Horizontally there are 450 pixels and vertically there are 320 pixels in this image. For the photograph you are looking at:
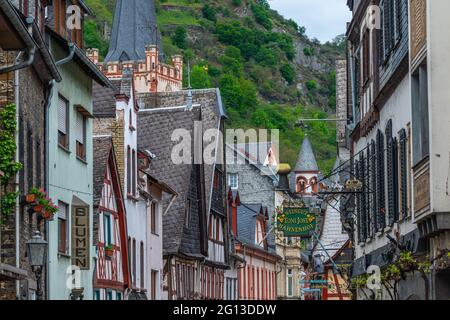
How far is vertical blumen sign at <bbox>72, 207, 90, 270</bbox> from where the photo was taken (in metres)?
30.9

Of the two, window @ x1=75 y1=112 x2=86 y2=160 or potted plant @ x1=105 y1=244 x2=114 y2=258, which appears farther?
potted plant @ x1=105 y1=244 x2=114 y2=258

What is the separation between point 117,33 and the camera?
150 m

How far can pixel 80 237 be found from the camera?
101 ft

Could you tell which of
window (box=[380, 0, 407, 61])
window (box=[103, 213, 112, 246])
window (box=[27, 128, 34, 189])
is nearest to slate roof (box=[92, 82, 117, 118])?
window (box=[103, 213, 112, 246])

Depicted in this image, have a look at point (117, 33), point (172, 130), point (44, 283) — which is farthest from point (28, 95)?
Answer: point (117, 33)

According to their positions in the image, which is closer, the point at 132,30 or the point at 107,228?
the point at 107,228

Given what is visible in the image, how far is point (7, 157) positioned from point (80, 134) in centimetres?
946

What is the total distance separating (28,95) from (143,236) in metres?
17.6

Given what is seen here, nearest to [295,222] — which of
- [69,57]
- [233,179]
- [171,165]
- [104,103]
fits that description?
[104,103]

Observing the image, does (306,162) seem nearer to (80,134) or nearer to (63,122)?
(80,134)

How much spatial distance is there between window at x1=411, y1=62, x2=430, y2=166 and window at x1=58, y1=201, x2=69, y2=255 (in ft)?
29.6

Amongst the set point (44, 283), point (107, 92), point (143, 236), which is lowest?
point (44, 283)

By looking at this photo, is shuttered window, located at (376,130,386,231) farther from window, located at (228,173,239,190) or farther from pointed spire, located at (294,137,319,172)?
pointed spire, located at (294,137,319,172)

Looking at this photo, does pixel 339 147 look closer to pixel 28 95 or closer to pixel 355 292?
pixel 355 292
